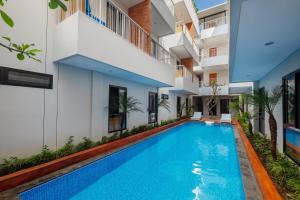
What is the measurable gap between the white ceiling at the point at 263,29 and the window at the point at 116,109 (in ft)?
17.6

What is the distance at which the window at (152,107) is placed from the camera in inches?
483

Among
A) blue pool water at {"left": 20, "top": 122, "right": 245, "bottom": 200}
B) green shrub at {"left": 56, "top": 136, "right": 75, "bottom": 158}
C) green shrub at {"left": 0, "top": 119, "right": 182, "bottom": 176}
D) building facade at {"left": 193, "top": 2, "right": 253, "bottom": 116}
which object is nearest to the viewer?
blue pool water at {"left": 20, "top": 122, "right": 245, "bottom": 200}

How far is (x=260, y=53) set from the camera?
5.56 metres

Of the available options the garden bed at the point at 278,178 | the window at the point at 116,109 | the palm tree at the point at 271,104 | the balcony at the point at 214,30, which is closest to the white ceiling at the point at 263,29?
the palm tree at the point at 271,104

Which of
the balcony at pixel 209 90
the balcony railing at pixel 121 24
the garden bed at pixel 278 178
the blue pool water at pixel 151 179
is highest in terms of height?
the balcony railing at pixel 121 24

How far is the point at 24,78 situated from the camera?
15.5ft

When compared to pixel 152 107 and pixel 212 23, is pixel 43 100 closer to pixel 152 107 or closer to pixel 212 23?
pixel 152 107

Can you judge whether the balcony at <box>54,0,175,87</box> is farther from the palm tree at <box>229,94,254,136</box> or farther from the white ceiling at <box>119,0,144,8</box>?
the palm tree at <box>229,94,254,136</box>

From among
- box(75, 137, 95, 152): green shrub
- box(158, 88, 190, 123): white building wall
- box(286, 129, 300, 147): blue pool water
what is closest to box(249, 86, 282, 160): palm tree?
box(286, 129, 300, 147): blue pool water

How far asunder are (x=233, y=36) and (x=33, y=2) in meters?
6.06

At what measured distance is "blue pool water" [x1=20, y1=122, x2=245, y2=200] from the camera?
3.81 metres

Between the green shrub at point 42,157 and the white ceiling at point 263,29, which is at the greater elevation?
the white ceiling at point 263,29

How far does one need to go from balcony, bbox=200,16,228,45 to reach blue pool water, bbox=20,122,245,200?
1881 cm

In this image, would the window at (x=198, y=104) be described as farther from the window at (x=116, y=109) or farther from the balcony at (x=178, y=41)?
the window at (x=116, y=109)
